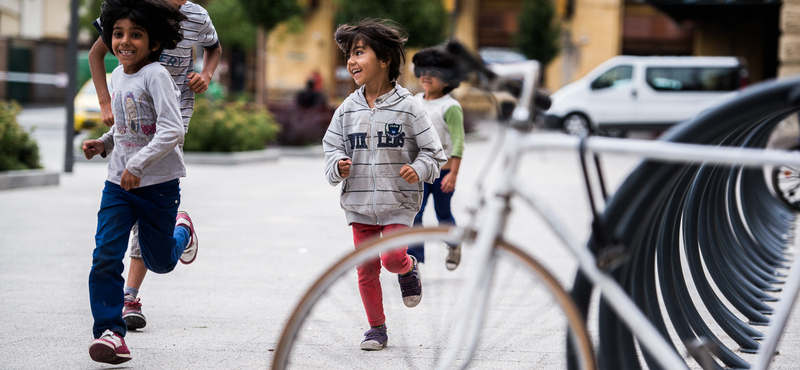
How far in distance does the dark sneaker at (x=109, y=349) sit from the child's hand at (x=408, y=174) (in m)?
1.32

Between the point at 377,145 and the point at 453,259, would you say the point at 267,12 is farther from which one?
the point at 377,145

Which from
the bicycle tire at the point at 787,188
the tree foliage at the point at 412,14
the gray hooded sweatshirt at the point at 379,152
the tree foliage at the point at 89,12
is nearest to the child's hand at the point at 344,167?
the gray hooded sweatshirt at the point at 379,152

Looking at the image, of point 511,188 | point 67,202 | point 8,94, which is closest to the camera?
point 511,188

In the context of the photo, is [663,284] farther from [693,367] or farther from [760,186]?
[760,186]

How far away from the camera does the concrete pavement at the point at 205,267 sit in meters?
4.06

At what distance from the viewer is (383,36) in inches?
157

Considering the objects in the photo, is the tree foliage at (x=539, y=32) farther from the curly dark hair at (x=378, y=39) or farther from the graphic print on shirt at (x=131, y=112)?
the graphic print on shirt at (x=131, y=112)

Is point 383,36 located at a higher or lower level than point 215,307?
higher

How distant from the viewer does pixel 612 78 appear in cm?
2420

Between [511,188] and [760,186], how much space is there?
6.41 metres

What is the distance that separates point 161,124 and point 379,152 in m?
0.93

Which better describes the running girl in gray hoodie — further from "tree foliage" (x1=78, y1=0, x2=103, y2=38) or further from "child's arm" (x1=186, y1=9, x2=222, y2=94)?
"tree foliage" (x1=78, y1=0, x2=103, y2=38)

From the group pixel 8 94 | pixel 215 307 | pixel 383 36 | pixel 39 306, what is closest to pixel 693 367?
pixel 383 36

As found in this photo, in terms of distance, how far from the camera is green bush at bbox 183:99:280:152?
15.0 m
